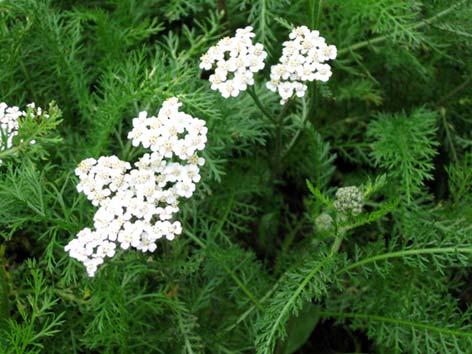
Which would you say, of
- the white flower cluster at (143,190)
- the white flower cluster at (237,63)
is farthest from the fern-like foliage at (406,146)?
the white flower cluster at (143,190)

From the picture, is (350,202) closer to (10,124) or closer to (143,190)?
(143,190)

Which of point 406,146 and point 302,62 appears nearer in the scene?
point 302,62

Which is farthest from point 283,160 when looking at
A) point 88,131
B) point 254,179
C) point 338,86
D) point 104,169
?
point 104,169

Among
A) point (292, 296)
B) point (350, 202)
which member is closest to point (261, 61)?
point (350, 202)

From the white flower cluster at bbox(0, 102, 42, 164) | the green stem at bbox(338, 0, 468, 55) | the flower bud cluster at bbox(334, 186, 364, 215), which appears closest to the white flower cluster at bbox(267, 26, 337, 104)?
the flower bud cluster at bbox(334, 186, 364, 215)

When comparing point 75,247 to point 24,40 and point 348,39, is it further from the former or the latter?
point 348,39

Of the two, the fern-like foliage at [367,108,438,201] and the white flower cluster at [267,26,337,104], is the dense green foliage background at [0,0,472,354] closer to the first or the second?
the fern-like foliage at [367,108,438,201]

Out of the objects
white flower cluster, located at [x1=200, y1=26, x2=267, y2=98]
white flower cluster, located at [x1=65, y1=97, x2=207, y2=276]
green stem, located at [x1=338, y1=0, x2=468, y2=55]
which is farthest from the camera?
green stem, located at [x1=338, y1=0, x2=468, y2=55]
